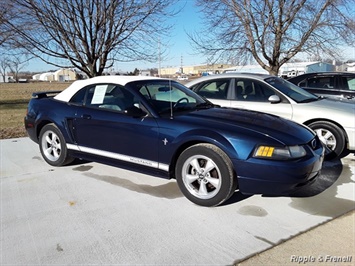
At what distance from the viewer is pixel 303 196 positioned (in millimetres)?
3674

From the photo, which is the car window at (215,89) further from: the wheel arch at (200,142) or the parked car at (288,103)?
the wheel arch at (200,142)

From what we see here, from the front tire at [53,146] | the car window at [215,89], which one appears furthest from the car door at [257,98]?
the front tire at [53,146]

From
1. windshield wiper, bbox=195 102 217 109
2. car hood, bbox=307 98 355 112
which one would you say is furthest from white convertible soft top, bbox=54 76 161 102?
car hood, bbox=307 98 355 112

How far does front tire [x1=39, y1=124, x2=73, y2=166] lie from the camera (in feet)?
15.2

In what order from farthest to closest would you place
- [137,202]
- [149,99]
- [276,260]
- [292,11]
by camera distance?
1. [292,11]
2. [149,99]
3. [137,202]
4. [276,260]

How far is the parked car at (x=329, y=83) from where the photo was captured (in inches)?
299

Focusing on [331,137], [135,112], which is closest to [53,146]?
[135,112]

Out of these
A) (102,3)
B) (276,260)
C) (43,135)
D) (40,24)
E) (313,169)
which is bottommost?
(276,260)

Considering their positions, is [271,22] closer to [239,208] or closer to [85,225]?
[239,208]

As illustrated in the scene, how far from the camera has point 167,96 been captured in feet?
13.7

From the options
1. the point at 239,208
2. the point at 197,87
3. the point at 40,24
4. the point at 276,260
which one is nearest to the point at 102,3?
the point at 40,24

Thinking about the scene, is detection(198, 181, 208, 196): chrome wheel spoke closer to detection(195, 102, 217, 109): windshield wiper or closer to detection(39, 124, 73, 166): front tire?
detection(195, 102, 217, 109): windshield wiper

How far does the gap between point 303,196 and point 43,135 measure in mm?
3932

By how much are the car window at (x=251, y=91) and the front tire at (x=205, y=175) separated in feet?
9.14
